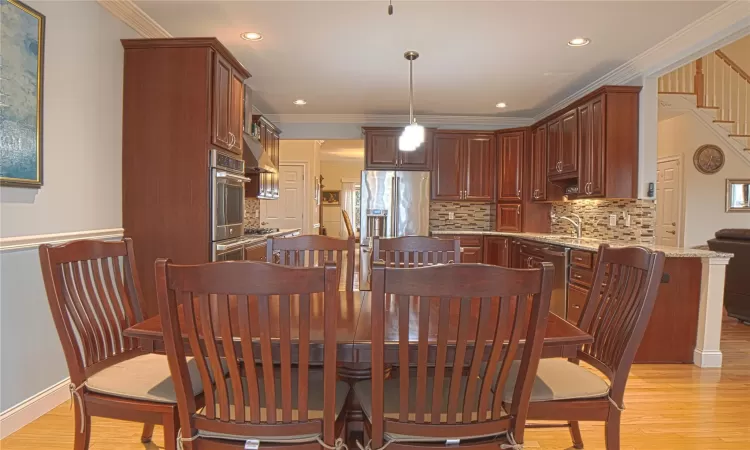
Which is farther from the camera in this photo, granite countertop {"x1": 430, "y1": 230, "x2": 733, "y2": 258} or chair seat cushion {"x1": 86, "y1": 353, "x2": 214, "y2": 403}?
granite countertop {"x1": 430, "y1": 230, "x2": 733, "y2": 258}

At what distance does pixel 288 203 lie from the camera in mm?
8461

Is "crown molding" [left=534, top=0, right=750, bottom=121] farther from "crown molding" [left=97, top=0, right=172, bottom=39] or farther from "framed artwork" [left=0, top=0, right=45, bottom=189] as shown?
"framed artwork" [left=0, top=0, right=45, bottom=189]

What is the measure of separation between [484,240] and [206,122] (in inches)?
158

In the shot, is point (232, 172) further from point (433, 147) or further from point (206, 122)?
point (433, 147)

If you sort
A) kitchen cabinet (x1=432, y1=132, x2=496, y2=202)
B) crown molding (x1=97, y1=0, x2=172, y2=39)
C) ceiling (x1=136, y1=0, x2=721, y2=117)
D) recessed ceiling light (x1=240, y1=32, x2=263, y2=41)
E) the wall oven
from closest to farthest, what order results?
crown molding (x1=97, y1=0, x2=172, y2=39), ceiling (x1=136, y1=0, x2=721, y2=117), the wall oven, recessed ceiling light (x1=240, y1=32, x2=263, y2=41), kitchen cabinet (x1=432, y1=132, x2=496, y2=202)

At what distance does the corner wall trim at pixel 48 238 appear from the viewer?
2.17m

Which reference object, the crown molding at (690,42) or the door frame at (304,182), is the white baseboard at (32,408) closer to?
the crown molding at (690,42)

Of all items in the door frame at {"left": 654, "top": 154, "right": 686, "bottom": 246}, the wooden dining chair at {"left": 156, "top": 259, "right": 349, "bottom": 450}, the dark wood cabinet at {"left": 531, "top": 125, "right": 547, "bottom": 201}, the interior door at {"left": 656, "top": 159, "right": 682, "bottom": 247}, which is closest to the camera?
the wooden dining chair at {"left": 156, "top": 259, "right": 349, "bottom": 450}

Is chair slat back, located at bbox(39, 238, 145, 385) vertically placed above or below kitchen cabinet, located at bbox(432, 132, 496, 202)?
below

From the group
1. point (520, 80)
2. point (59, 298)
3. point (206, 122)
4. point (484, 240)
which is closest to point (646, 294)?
point (59, 298)

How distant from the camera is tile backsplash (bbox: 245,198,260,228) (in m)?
5.82

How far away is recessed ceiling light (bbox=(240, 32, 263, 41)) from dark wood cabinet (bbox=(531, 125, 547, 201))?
3545 mm

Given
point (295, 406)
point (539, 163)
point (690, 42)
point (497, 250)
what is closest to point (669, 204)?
point (539, 163)

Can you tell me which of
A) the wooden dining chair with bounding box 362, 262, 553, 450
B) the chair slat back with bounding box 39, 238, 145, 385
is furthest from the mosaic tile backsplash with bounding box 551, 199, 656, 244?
the chair slat back with bounding box 39, 238, 145, 385
